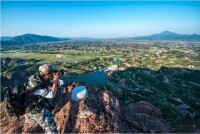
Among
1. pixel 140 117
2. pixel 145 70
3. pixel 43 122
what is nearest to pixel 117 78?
pixel 145 70

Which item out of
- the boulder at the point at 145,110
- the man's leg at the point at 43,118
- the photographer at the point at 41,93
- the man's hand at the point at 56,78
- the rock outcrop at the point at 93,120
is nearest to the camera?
the photographer at the point at 41,93

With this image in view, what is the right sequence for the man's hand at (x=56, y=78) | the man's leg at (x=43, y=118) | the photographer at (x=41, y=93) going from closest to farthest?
the photographer at (x=41, y=93)
the man's hand at (x=56, y=78)
the man's leg at (x=43, y=118)

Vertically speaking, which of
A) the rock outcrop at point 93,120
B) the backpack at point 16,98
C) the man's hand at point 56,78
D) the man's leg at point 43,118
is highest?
the man's hand at point 56,78

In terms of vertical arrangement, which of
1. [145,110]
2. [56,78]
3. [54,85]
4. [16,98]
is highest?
[56,78]

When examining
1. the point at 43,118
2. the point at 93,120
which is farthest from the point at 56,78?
the point at 93,120

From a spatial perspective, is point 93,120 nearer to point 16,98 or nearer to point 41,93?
point 41,93

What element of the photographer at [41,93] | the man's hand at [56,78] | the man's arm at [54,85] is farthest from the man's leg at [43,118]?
the man's hand at [56,78]

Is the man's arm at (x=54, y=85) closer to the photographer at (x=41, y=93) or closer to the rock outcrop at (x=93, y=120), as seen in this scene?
the photographer at (x=41, y=93)

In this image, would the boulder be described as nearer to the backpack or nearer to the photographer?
the photographer

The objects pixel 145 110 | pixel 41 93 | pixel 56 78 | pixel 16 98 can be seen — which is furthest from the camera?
pixel 145 110

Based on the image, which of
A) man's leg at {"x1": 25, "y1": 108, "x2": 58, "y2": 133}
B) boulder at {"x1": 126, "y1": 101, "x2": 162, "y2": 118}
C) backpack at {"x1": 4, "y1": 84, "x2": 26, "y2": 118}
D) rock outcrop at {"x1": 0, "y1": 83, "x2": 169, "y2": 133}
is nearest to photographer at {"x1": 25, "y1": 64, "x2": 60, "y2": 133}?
man's leg at {"x1": 25, "y1": 108, "x2": 58, "y2": 133}
